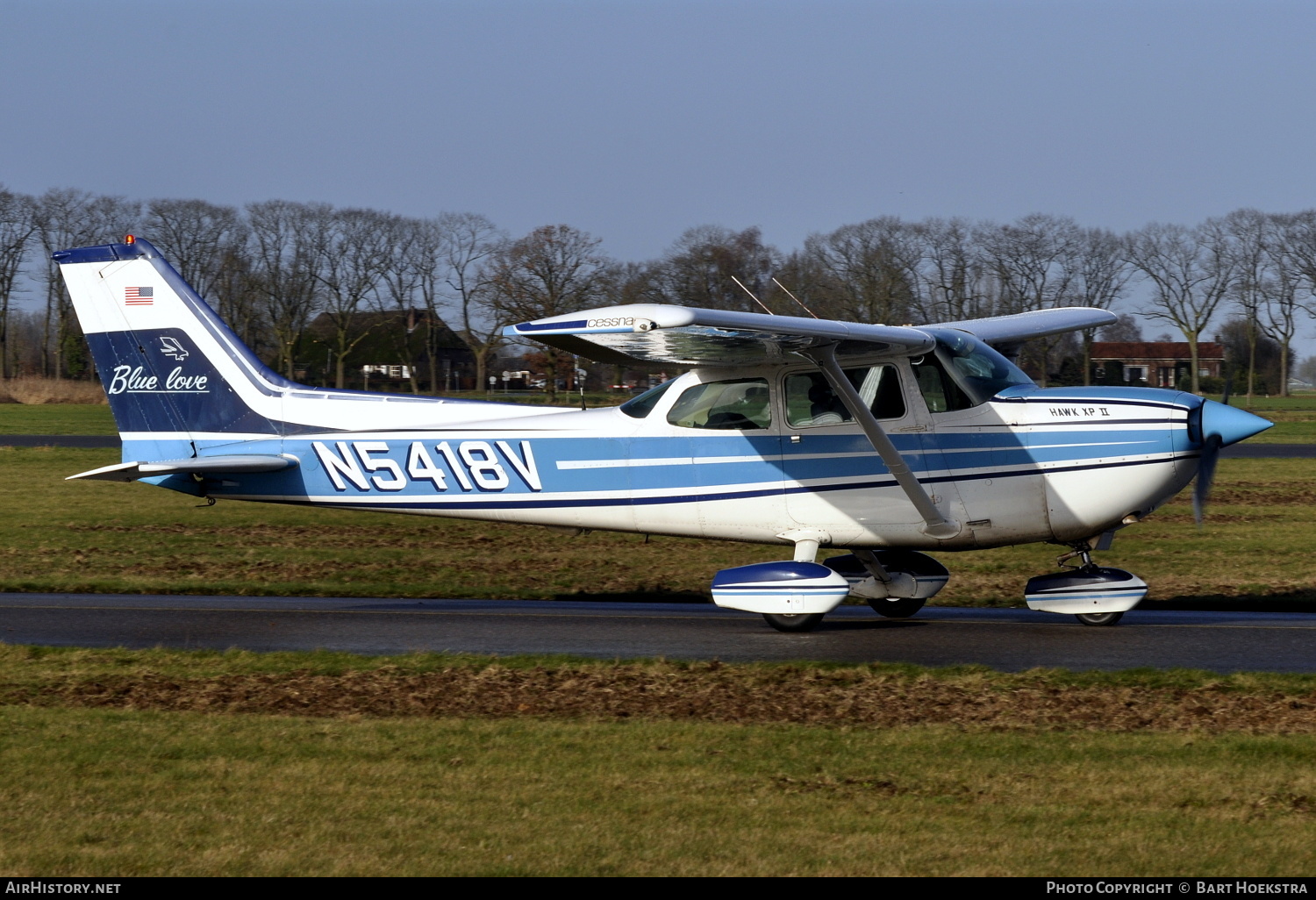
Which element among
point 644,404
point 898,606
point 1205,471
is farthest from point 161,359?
point 1205,471

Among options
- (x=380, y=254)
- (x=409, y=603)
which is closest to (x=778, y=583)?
(x=409, y=603)

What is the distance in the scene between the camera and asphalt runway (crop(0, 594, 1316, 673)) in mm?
9297

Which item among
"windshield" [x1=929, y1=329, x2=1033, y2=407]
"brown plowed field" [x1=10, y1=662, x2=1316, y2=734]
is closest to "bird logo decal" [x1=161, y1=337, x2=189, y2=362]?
"brown plowed field" [x1=10, y1=662, x2=1316, y2=734]

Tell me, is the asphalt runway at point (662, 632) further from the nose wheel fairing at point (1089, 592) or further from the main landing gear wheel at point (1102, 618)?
the nose wheel fairing at point (1089, 592)

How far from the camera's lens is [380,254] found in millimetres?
79000

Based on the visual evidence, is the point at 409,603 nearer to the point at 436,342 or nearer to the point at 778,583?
the point at 778,583

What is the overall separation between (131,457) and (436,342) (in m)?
73.0

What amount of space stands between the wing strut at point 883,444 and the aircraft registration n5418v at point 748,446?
2cm

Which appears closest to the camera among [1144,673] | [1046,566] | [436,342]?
[1144,673]

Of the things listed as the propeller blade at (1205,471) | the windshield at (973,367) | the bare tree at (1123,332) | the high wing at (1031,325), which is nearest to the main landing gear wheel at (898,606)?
the windshield at (973,367)

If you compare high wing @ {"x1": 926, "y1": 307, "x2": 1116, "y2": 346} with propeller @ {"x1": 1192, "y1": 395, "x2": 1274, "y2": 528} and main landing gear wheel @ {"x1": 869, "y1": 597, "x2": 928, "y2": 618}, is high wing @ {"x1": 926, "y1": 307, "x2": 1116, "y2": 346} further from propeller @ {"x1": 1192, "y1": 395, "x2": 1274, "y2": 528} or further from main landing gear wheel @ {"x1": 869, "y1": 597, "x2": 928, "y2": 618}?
propeller @ {"x1": 1192, "y1": 395, "x2": 1274, "y2": 528}

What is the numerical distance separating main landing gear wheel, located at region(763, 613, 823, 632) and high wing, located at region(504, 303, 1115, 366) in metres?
2.13

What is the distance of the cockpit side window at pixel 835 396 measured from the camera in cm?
1052

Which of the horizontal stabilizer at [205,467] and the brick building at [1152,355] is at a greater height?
the brick building at [1152,355]
